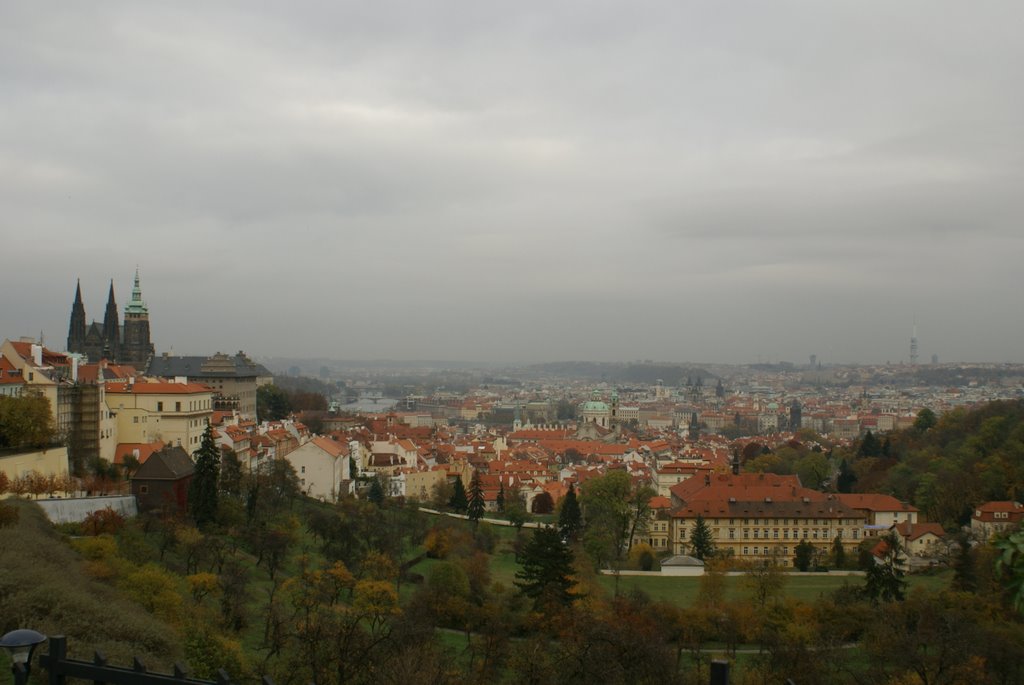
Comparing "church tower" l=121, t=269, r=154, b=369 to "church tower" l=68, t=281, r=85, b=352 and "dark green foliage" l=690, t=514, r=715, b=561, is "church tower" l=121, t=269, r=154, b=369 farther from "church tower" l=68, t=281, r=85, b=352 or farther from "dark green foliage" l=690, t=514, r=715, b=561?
"dark green foliage" l=690, t=514, r=715, b=561

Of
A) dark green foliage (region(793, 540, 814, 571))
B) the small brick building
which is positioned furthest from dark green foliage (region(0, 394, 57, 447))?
dark green foliage (region(793, 540, 814, 571))

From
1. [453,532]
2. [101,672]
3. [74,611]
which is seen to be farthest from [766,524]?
[101,672]

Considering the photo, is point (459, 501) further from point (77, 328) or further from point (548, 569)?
point (77, 328)

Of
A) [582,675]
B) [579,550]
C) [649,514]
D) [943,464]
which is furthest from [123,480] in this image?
[943,464]

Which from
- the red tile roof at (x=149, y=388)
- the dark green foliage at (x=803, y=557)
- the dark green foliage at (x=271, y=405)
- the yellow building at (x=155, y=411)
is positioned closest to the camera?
the yellow building at (x=155, y=411)

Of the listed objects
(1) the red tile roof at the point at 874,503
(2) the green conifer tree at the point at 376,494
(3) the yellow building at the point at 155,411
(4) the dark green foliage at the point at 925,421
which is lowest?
(1) the red tile roof at the point at 874,503

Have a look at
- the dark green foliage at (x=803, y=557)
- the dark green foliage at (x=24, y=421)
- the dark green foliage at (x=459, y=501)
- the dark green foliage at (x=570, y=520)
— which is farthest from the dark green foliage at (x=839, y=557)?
the dark green foliage at (x=24, y=421)

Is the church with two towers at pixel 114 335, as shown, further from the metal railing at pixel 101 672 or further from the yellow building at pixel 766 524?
the metal railing at pixel 101 672

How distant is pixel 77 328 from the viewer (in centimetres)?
7262

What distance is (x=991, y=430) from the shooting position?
200 ft

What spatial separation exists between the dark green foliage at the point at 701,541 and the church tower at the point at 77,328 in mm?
49064

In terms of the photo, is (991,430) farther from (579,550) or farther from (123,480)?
(123,480)

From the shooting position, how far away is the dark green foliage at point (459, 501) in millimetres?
50594

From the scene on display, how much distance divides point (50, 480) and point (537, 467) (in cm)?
4333
